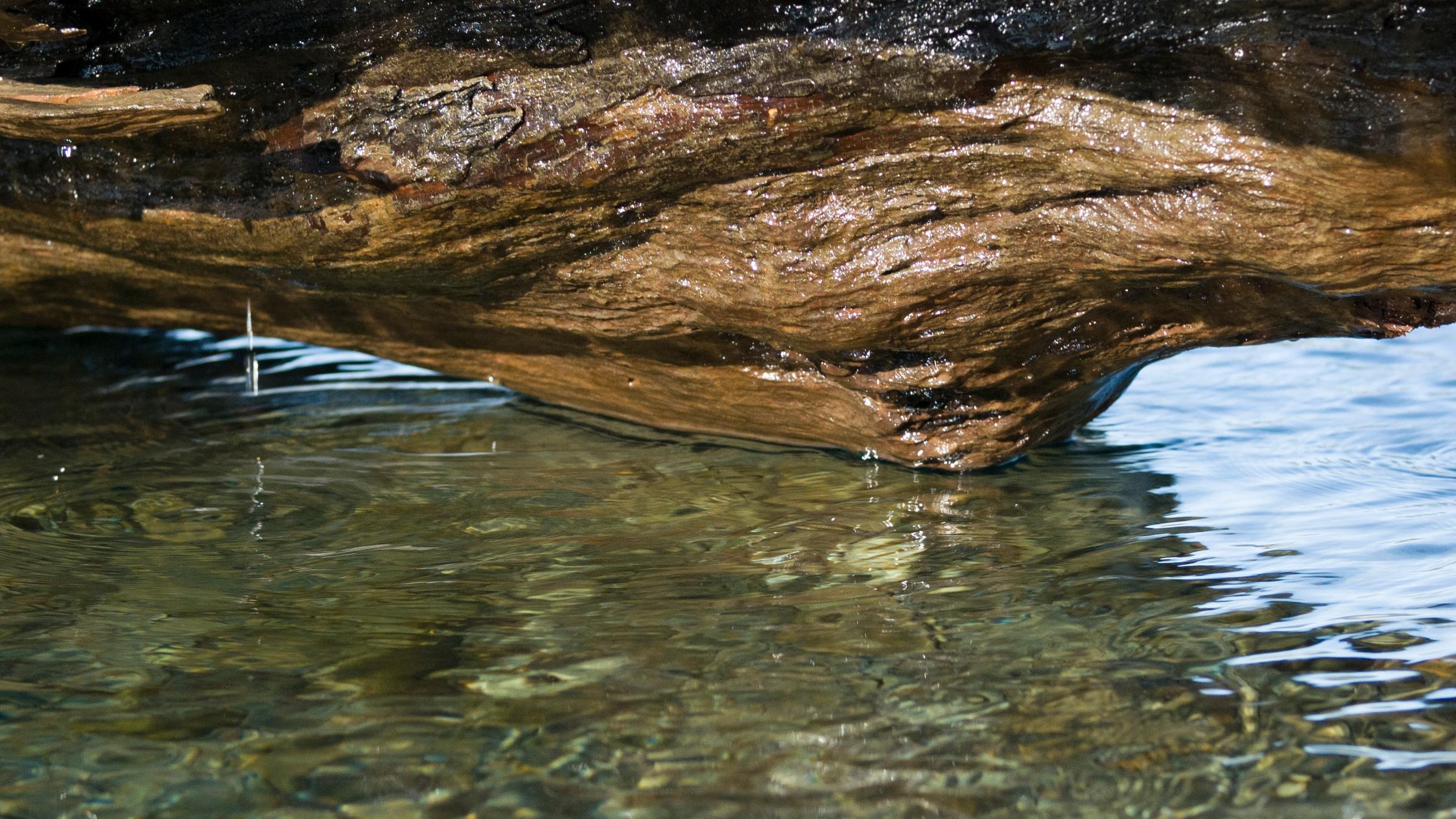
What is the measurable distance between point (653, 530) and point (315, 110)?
1.55m

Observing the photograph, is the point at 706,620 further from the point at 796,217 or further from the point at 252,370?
the point at 252,370

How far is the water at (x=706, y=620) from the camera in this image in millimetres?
2275

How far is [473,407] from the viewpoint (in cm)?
507

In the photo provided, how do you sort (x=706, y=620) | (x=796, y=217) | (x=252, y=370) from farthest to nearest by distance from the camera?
(x=252, y=370) < (x=796, y=217) < (x=706, y=620)

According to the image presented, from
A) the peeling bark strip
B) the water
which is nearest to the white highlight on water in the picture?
the water

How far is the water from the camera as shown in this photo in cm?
228

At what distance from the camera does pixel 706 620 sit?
9.75ft

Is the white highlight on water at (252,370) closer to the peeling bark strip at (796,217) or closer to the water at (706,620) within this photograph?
the water at (706,620)

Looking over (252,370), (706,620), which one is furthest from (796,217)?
(252,370)

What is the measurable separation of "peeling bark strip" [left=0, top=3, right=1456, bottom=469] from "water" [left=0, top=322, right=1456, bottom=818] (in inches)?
19.3

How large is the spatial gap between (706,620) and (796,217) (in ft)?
3.65

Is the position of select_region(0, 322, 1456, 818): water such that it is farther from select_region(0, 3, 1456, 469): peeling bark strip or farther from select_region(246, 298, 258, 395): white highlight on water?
select_region(0, 3, 1456, 469): peeling bark strip

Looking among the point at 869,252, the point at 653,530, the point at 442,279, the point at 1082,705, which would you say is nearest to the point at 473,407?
the point at 442,279

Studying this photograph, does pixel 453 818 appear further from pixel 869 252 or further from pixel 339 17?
pixel 339 17
